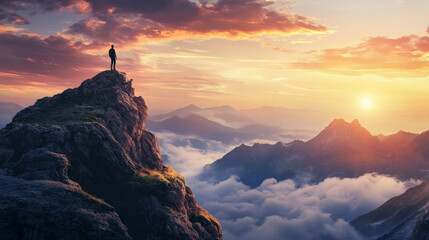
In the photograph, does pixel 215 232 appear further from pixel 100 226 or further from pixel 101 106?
pixel 101 106

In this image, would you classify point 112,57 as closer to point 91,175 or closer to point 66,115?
point 66,115

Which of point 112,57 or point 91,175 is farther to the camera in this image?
point 112,57

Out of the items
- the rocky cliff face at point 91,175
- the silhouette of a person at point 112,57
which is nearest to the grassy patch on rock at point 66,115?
the rocky cliff face at point 91,175

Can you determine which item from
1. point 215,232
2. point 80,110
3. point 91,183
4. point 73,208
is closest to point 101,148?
point 91,183

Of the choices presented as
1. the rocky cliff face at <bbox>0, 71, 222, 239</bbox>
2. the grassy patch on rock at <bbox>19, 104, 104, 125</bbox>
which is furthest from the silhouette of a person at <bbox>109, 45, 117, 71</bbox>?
the grassy patch on rock at <bbox>19, 104, 104, 125</bbox>

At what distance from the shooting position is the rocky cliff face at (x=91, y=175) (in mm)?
62469

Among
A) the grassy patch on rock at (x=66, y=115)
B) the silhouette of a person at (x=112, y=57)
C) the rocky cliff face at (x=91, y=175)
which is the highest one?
the silhouette of a person at (x=112, y=57)

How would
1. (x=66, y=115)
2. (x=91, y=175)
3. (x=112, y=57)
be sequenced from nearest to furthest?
(x=91, y=175) → (x=66, y=115) → (x=112, y=57)


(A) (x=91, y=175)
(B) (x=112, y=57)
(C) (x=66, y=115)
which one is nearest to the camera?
(A) (x=91, y=175)

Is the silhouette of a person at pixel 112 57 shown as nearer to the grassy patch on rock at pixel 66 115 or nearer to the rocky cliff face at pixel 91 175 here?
the rocky cliff face at pixel 91 175

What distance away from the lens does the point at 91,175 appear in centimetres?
8419

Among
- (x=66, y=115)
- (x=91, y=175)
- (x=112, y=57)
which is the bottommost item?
(x=91, y=175)

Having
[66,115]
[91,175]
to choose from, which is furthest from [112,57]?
[91,175]

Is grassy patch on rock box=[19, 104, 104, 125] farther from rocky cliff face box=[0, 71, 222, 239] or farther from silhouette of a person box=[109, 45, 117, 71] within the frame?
silhouette of a person box=[109, 45, 117, 71]
